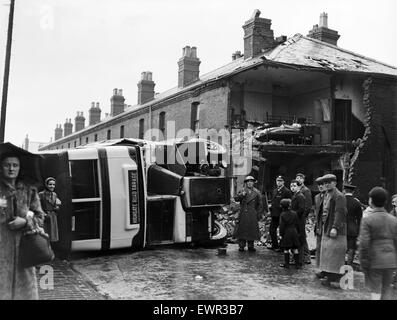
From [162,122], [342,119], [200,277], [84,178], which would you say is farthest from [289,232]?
[162,122]

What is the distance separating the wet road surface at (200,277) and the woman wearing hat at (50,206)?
77cm

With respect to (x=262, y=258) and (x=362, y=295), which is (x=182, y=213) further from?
(x=362, y=295)

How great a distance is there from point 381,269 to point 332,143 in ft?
45.2

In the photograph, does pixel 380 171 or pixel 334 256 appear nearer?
pixel 334 256

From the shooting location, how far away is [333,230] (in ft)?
21.8

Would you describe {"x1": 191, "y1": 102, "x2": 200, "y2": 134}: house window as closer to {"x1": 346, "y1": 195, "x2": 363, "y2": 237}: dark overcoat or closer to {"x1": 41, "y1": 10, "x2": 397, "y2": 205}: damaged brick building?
{"x1": 41, "y1": 10, "x2": 397, "y2": 205}: damaged brick building

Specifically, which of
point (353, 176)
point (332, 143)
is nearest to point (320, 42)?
point (332, 143)

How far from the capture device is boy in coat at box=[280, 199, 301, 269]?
26.5ft

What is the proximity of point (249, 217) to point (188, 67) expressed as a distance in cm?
1665

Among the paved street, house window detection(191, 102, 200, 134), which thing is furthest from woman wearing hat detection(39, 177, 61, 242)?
house window detection(191, 102, 200, 134)

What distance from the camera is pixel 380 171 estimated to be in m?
18.3

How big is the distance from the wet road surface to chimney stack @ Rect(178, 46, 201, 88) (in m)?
16.8

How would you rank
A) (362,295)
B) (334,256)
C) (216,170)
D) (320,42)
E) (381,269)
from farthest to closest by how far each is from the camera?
(320,42) < (216,170) < (334,256) < (362,295) < (381,269)

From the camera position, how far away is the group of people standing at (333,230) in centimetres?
515
